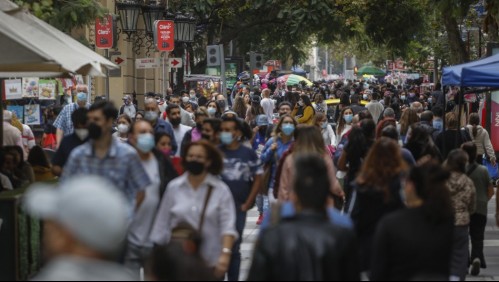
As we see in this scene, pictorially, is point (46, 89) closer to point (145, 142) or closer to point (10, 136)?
point (10, 136)

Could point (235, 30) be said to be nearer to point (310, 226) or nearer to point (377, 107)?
point (377, 107)

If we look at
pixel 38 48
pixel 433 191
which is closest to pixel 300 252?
pixel 433 191

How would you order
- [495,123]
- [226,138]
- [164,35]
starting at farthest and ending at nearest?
[164,35]
[495,123]
[226,138]

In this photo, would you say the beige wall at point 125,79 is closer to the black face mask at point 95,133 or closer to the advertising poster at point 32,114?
the advertising poster at point 32,114

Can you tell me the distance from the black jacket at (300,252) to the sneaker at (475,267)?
Result: 24.6ft

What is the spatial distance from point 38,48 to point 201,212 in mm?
3355

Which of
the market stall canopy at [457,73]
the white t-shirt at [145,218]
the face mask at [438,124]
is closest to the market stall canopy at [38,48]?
the white t-shirt at [145,218]

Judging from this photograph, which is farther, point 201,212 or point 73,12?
point 73,12

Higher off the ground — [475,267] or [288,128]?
[288,128]

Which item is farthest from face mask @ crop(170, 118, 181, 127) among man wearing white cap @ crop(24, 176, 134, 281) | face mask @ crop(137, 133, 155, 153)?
man wearing white cap @ crop(24, 176, 134, 281)

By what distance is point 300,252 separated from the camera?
5918mm

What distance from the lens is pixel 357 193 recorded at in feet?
29.4

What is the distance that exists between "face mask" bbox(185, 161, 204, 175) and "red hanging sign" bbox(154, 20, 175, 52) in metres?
20.5

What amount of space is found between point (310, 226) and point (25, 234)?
5818 mm
